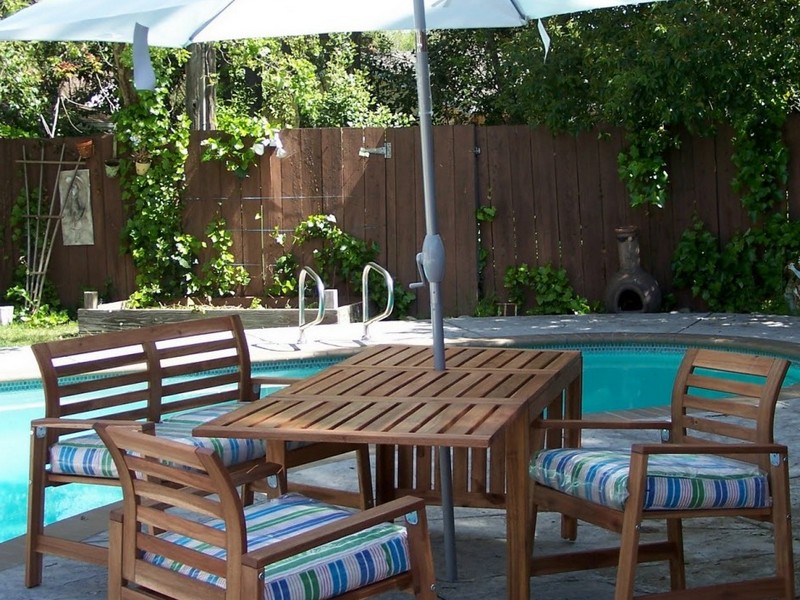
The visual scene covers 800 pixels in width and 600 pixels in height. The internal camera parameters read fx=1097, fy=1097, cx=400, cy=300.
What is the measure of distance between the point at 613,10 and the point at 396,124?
15.0 feet

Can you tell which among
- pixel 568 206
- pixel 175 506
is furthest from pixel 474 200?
pixel 175 506

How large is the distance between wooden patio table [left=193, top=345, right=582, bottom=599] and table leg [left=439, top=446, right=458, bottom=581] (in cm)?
18

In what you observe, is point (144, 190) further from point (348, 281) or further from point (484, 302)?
point (484, 302)

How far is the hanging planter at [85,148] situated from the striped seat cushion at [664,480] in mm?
8253

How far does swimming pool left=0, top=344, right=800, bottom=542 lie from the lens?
17.2ft

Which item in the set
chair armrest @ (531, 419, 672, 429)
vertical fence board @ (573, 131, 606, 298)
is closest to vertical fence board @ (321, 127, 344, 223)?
vertical fence board @ (573, 131, 606, 298)

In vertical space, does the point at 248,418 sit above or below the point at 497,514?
above

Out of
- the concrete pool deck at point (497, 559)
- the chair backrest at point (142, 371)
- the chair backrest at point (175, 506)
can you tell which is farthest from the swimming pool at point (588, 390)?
the chair backrest at point (175, 506)

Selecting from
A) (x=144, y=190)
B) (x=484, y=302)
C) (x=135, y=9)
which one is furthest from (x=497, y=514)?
(x=144, y=190)

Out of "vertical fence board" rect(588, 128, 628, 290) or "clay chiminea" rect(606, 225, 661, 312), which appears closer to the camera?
"clay chiminea" rect(606, 225, 661, 312)

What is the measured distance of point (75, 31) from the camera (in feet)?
12.2

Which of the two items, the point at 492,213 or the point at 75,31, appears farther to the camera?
the point at 492,213

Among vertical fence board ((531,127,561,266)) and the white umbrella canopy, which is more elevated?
the white umbrella canopy

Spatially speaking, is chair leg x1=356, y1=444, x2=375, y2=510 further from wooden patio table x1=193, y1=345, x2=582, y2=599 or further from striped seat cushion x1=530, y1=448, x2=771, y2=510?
striped seat cushion x1=530, y1=448, x2=771, y2=510
